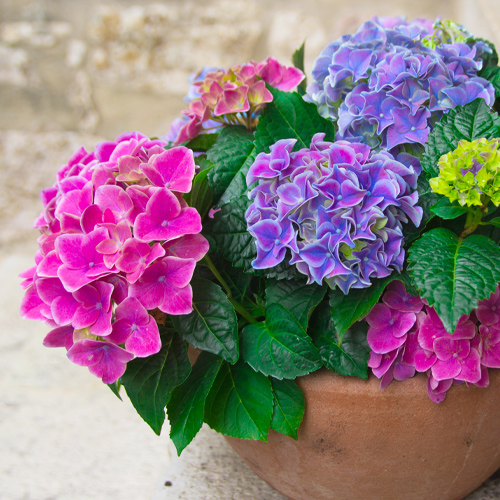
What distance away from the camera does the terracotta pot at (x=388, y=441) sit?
0.66 m

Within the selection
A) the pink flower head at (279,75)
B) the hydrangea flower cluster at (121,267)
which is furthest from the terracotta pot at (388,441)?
the pink flower head at (279,75)

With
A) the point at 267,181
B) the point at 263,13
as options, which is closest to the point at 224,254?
the point at 267,181

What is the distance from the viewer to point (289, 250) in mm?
671

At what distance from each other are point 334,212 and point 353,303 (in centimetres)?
11

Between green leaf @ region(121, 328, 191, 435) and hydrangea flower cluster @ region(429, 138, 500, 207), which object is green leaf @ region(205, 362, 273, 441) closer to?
green leaf @ region(121, 328, 191, 435)

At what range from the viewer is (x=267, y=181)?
66cm

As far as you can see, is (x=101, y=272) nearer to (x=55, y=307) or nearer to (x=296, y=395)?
(x=55, y=307)

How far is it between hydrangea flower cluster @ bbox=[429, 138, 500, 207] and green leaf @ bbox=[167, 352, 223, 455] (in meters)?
0.36

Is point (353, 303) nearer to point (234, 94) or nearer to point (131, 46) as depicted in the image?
point (234, 94)

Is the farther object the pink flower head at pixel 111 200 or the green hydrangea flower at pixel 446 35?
the green hydrangea flower at pixel 446 35

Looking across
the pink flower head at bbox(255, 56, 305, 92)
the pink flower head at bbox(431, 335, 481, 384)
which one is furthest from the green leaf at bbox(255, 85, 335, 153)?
the pink flower head at bbox(431, 335, 481, 384)

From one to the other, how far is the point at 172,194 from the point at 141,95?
5.96 feet

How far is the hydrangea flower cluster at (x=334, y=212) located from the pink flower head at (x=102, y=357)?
191mm

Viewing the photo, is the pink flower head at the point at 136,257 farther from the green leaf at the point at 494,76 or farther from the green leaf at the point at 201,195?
the green leaf at the point at 494,76
